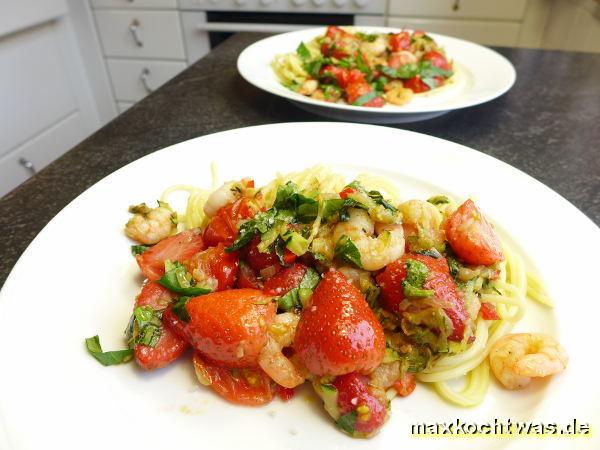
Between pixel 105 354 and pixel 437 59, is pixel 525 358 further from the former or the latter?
pixel 437 59

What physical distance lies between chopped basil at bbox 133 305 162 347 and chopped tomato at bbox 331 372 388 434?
0.48 meters

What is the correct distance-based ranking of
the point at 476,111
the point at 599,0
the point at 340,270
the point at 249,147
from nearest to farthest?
1. the point at 340,270
2. the point at 249,147
3. the point at 476,111
4. the point at 599,0

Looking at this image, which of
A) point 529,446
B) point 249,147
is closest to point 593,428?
point 529,446

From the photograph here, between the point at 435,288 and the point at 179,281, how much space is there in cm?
71

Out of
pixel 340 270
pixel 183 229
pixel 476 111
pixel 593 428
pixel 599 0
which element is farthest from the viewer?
pixel 599 0

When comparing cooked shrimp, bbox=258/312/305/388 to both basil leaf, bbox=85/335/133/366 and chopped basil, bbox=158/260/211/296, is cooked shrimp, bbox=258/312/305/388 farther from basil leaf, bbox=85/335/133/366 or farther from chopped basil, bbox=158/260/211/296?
basil leaf, bbox=85/335/133/366

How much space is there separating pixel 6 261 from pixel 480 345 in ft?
5.18

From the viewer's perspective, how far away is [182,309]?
4.09 ft

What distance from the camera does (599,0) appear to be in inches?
156

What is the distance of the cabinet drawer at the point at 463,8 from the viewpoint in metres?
4.39

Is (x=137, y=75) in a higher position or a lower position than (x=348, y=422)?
lower

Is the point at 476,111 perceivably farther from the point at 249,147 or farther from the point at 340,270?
the point at 340,270

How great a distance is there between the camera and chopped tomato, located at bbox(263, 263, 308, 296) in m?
1.34

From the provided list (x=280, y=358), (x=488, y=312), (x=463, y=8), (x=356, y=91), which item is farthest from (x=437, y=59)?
(x=280, y=358)
